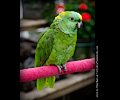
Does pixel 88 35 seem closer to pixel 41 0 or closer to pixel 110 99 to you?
pixel 41 0

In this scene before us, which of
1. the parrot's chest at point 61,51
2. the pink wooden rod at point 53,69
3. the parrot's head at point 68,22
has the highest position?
the parrot's head at point 68,22

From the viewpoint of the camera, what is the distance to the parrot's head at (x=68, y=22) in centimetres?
44

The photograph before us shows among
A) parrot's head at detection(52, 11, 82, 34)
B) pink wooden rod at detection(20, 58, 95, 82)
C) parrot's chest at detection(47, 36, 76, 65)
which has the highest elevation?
parrot's head at detection(52, 11, 82, 34)

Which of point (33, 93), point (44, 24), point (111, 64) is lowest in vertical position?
point (33, 93)

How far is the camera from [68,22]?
46 centimetres

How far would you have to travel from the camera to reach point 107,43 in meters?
0.41

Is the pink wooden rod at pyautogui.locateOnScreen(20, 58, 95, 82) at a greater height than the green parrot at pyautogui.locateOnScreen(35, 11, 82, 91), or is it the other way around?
the green parrot at pyautogui.locateOnScreen(35, 11, 82, 91)

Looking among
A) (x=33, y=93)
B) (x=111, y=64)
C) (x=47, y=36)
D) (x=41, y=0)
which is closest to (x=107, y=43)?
(x=111, y=64)

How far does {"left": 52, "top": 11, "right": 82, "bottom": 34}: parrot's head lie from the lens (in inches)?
17.4

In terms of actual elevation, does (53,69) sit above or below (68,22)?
below

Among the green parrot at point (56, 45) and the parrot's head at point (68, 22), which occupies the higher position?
the parrot's head at point (68, 22)
